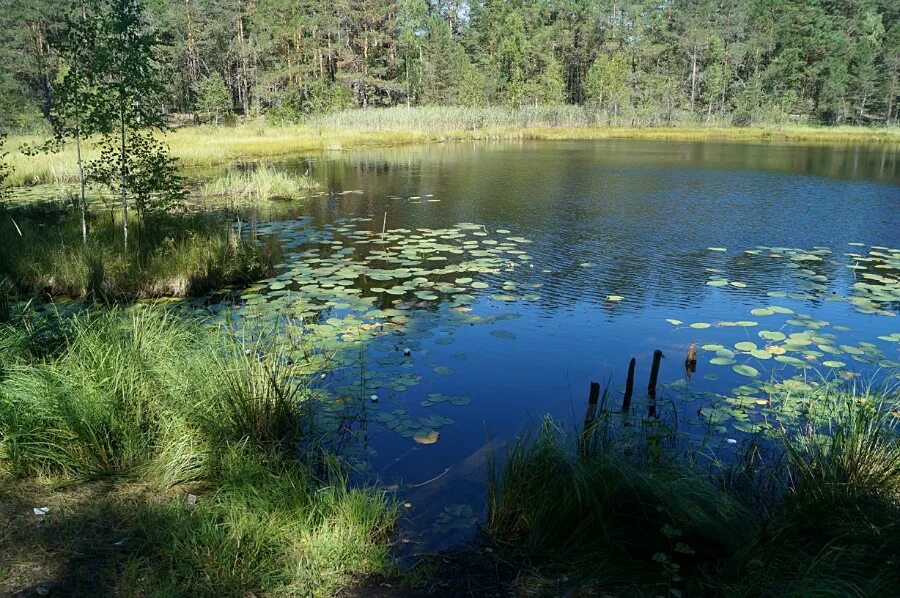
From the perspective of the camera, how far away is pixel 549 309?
26.0 feet

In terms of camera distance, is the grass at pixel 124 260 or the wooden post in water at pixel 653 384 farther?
the grass at pixel 124 260

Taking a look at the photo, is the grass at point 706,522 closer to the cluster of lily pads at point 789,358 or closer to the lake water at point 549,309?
the lake water at point 549,309

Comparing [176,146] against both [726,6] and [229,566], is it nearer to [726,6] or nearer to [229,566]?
[229,566]

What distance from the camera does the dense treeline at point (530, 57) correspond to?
157 ft

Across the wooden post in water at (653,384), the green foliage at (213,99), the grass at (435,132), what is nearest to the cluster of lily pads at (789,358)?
the wooden post in water at (653,384)

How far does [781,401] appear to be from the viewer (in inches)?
203

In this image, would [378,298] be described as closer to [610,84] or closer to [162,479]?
[162,479]

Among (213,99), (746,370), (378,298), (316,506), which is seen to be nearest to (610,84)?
(213,99)

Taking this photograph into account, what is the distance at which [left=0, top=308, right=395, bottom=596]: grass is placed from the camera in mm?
2867

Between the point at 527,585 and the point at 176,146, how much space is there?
2699 cm


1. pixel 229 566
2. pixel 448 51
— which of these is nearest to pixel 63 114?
pixel 229 566

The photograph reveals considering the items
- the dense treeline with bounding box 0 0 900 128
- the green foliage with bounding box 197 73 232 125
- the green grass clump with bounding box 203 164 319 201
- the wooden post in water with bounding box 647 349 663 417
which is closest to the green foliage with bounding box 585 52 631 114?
the dense treeline with bounding box 0 0 900 128

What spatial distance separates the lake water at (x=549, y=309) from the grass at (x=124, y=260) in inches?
29.8

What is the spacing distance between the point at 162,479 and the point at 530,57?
6426 cm
